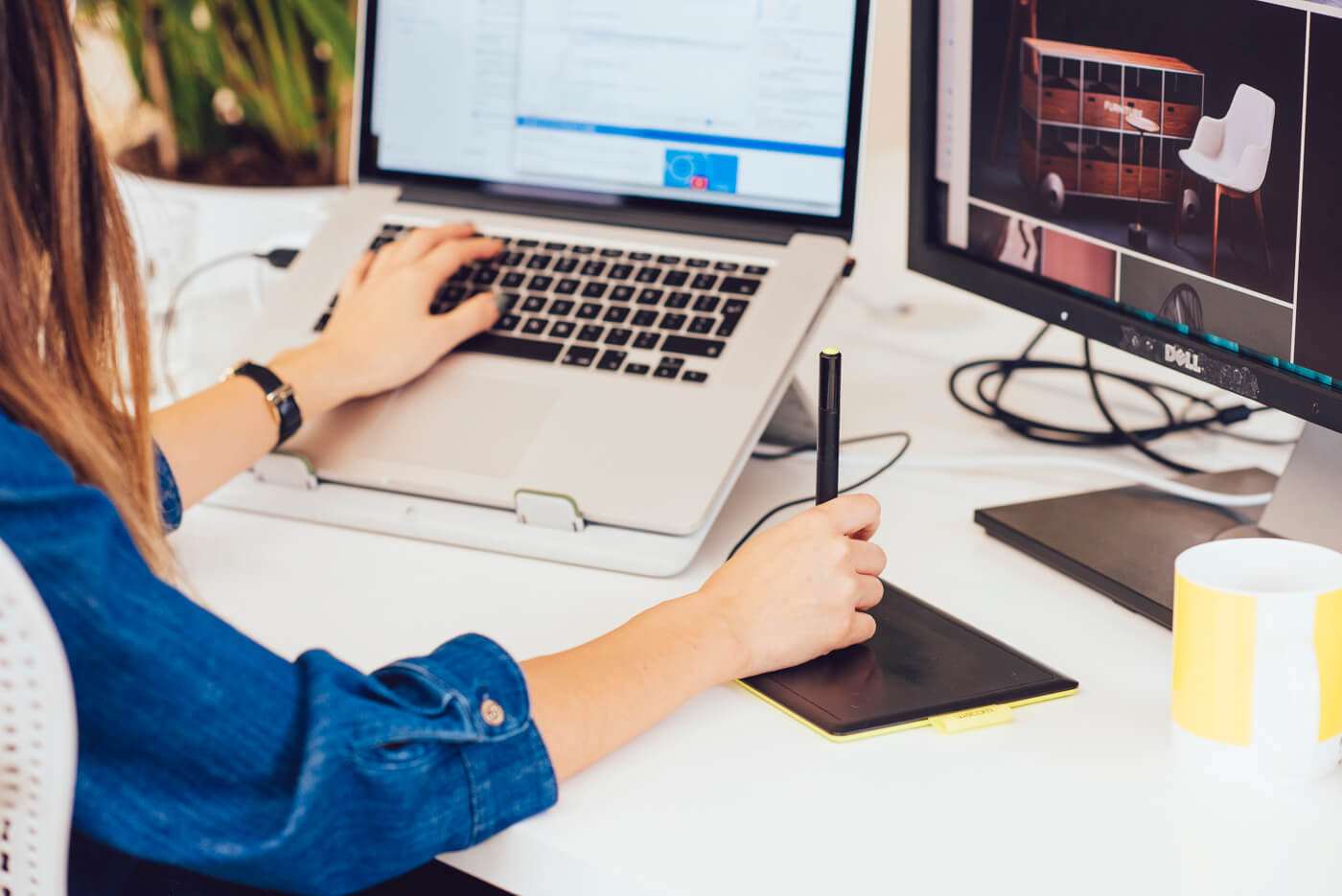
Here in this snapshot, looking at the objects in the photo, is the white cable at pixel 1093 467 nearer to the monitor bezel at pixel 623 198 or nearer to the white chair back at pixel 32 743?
the monitor bezel at pixel 623 198

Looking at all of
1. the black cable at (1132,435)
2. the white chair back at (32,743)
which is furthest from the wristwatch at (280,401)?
the black cable at (1132,435)

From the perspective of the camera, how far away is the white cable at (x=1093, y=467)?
0.84 m

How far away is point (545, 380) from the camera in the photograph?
0.90m

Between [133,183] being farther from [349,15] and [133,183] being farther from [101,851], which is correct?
[101,851]

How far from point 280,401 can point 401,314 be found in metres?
0.11

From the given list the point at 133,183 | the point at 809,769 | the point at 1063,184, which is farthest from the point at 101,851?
the point at 133,183

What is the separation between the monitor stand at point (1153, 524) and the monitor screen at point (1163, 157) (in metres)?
0.10

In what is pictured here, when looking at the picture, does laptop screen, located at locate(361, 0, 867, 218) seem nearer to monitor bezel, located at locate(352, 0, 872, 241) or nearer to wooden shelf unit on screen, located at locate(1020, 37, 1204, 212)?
monitor bezel, located at locate(352, 0, 872, 241)

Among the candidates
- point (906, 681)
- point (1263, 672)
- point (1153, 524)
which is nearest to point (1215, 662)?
point (1263, 672)

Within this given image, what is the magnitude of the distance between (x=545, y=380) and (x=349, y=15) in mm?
774

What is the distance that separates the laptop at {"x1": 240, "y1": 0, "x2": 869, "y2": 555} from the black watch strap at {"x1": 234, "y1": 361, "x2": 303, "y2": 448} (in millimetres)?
22

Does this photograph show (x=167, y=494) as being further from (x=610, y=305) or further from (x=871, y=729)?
(x=871, y=729)

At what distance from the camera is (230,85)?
154 cm

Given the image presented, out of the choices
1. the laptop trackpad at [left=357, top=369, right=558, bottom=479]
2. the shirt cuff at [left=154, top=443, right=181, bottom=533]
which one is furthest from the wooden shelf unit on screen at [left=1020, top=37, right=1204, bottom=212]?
the shirt cuff at [left=154, top=443, right=181, bottom=533]
